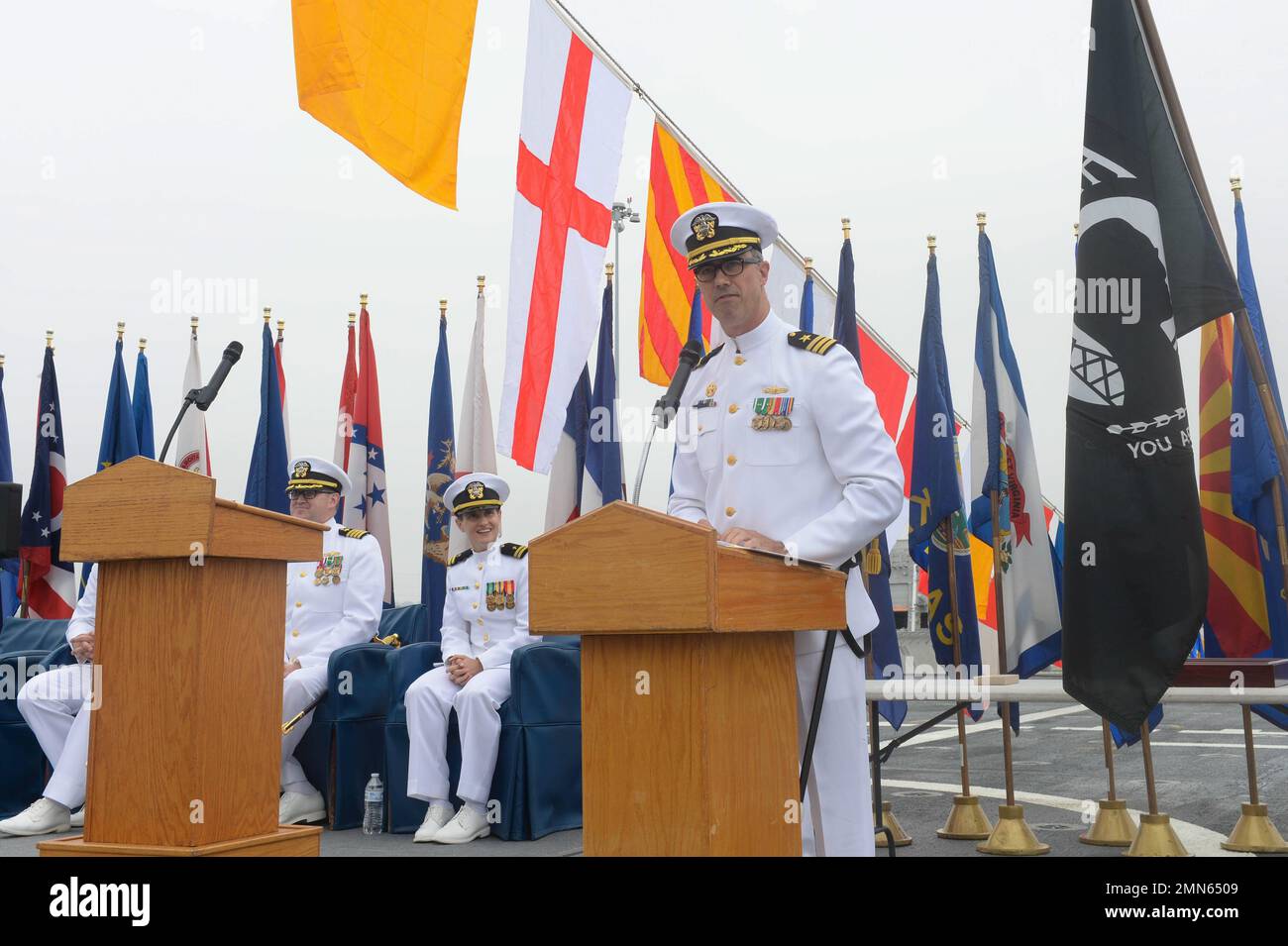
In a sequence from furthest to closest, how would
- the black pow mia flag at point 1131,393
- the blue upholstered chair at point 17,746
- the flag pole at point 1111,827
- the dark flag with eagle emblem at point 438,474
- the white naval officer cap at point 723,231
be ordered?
the dark flag with eagle emblem at point 438,474 < the blue upholstered chair at point 17,746 < the flag pole at point 1111,827 < the black pow mia flag at point 1131,393 < the white naval officer cap at point 723,231

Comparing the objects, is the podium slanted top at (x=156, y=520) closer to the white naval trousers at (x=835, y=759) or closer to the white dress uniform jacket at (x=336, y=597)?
the white naval trousers at (x=835, y=759)

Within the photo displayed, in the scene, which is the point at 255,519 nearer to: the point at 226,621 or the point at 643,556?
the point at 226,621

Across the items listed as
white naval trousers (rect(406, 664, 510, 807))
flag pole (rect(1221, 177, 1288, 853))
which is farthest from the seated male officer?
flag pole (rect(1221, 177, 1288, 853))

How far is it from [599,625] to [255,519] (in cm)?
137

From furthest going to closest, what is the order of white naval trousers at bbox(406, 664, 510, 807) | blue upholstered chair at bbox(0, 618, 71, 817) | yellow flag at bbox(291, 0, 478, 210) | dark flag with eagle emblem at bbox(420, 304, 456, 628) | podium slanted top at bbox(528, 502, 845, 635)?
1. dark flag with eagle emblem at bbox(420, 304, 456, 628)
2. blue upholstered chair at bbox(0, 618, 71, 817)
3. white naval trousers at bbox(406, 664, 510, 807)
4. yellow flag at bbox(291, 0, 478, 210)
5. podium slanted top at bbox(528, 502, 845, 635)

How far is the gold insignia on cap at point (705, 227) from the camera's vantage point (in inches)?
116

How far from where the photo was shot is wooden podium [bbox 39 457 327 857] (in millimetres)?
3029

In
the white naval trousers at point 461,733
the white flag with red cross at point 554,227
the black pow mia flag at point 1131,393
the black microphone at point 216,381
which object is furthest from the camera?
the white flag with red cross at point 554,227

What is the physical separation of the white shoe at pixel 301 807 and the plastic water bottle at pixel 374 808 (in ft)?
1.22

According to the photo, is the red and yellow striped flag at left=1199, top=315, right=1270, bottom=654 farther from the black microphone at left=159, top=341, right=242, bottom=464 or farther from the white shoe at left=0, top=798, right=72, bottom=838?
Result: the white shoe at left=0, top=798, right=72, bottom=838

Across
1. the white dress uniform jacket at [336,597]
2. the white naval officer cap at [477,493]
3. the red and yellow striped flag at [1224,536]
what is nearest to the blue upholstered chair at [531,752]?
the white dress uniform jacket at [336,597]

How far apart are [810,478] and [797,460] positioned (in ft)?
0.19

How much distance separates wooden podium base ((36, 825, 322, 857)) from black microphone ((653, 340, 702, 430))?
1589mm
